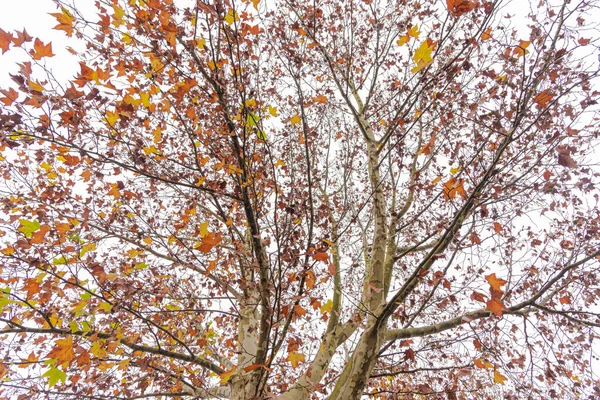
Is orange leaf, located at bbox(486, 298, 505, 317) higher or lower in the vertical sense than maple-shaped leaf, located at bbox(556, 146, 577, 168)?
lower

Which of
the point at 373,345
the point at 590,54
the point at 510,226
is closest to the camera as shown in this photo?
the point at 373,345

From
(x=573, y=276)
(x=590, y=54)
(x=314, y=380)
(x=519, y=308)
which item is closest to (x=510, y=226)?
(x=573, y=276)

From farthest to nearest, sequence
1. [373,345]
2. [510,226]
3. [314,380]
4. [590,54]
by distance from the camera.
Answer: [510,226] → [314,380] → [590,54] → [373,345]

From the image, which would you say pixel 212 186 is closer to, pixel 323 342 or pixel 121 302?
pixel 121 302

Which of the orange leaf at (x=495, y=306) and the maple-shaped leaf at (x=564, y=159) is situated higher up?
the maple-shaped leaf at (x=564, y=159)

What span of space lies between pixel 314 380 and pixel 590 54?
4570 millimetres

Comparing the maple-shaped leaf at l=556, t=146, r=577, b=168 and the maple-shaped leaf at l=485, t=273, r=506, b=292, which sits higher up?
the maple-shaped leaf at l=556, t=146, r=577, b=168

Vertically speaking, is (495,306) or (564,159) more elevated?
(564,159)

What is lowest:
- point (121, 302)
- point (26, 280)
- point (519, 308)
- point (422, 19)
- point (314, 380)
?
point (26, 280)

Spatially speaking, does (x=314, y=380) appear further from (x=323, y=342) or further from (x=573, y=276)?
(x=573, y=276)

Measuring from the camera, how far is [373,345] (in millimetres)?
2721

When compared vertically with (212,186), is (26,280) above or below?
below

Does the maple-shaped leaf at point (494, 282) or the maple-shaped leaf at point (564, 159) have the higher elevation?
the maple-shaped leaf at point (564, 159)

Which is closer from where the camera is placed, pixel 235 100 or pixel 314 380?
pixel 235 100
